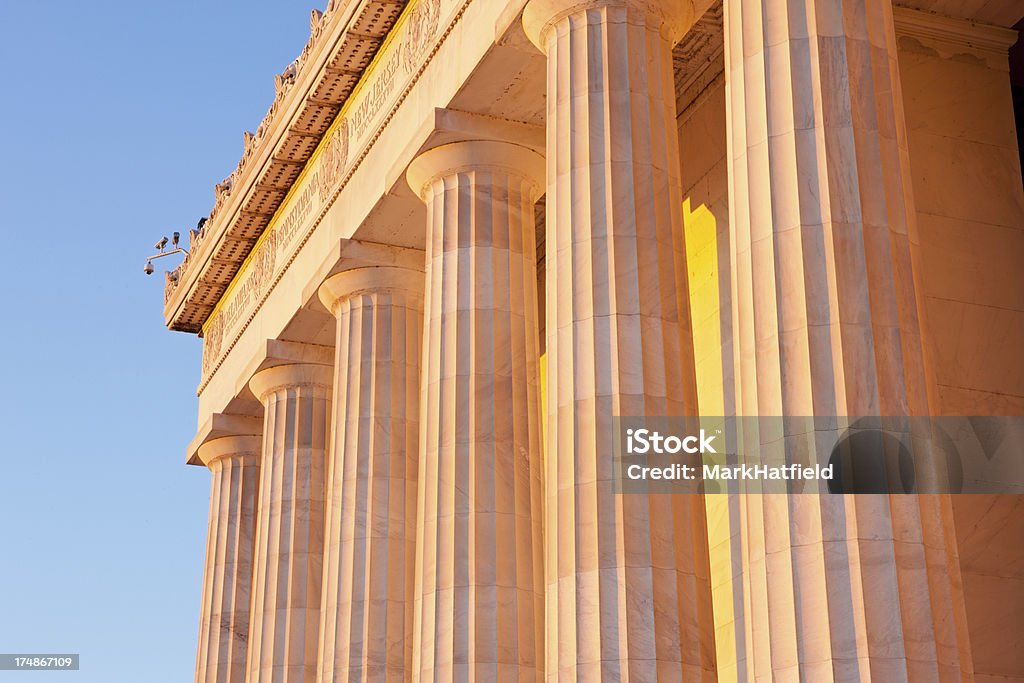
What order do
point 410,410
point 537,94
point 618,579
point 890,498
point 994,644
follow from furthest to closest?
1. point 410,410
2. point 537,94
3. point 994,644
4. point 618,579
5. point 890,498

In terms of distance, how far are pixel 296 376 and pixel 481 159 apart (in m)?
20.1

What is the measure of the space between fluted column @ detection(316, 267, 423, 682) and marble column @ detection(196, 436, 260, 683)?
17254 mm

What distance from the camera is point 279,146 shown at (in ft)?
210

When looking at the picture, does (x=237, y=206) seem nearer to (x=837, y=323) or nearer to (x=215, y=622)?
(x=215, y=622)

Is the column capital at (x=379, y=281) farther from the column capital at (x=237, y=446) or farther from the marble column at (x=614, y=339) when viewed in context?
the column capital at (x=237, y=446)

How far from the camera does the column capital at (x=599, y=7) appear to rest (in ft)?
129

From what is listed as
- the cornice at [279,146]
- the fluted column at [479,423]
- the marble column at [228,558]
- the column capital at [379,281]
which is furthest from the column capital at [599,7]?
the marble column at [228,558]

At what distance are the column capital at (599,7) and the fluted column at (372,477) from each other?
17.2 m

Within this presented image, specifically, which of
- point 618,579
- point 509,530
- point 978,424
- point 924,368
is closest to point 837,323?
point 924,368

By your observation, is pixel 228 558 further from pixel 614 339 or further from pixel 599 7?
pixel 599 7

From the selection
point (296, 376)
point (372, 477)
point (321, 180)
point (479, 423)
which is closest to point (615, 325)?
point (479, 423)

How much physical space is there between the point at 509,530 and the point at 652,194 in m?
11.5

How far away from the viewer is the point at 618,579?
33.7 m

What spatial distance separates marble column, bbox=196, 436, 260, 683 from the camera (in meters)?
69.3
